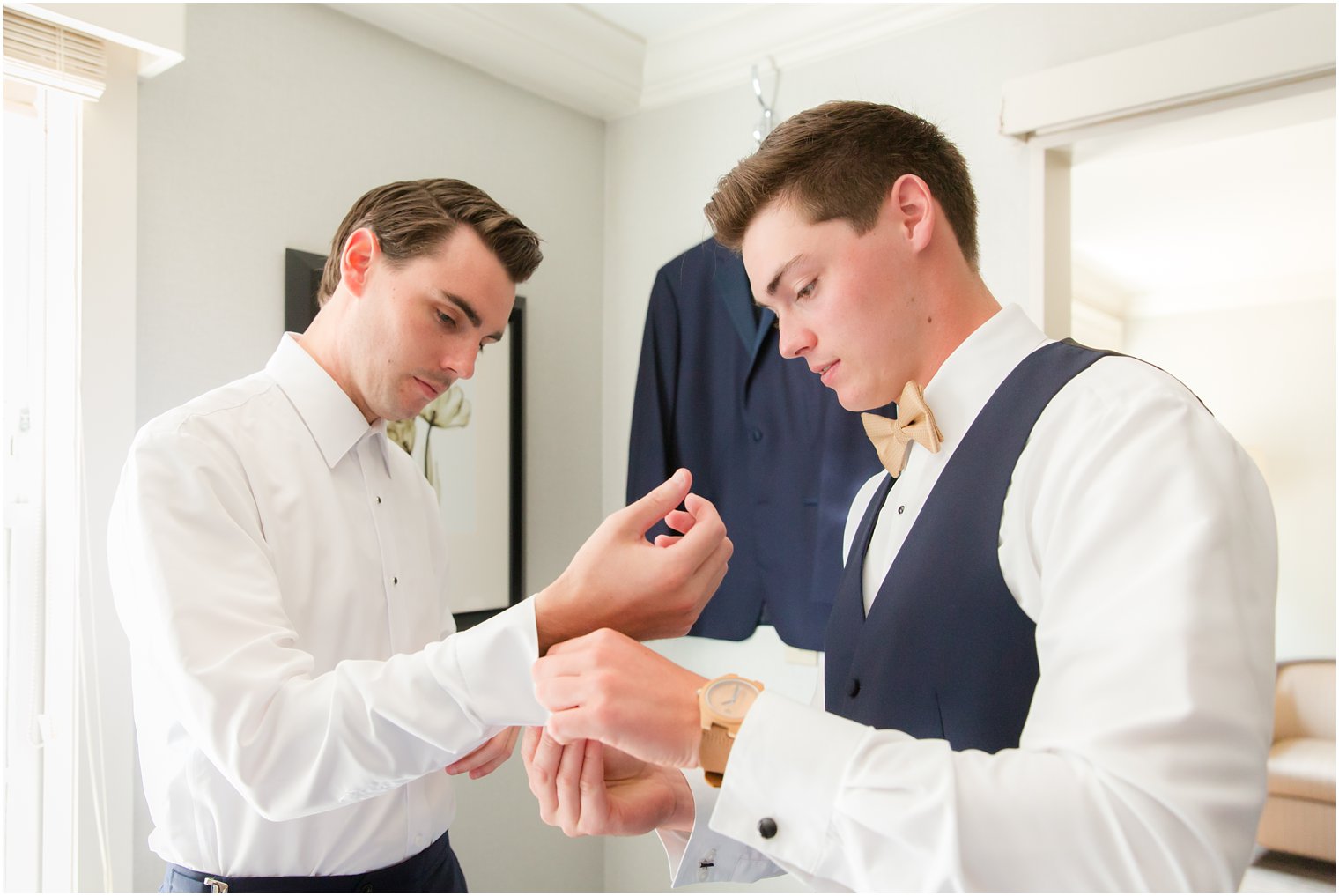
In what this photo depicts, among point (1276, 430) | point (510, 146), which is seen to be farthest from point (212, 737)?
point (1276, 430)

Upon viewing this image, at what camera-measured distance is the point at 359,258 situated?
5.89 ft

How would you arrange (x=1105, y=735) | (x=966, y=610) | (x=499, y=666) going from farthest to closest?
(x=499, y=666)
(x=966, y=610)
(x=1105, y=735)

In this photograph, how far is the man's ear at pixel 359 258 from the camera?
1.79 metres

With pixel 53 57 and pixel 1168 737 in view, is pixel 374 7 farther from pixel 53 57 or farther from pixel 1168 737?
pixel 1168 737

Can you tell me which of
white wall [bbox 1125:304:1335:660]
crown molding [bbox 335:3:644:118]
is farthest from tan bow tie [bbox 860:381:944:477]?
white wall [bbox 1125:304:1335:660]

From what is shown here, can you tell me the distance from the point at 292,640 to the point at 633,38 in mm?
2444

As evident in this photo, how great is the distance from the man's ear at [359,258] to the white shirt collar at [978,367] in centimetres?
107

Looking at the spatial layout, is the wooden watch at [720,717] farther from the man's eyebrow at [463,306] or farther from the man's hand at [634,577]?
the man's eyebrow at [463,306]

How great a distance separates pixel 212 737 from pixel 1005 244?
216 centimetres

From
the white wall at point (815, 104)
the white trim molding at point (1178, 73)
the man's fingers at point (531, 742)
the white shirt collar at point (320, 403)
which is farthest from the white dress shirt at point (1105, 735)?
the white wall at point (815, 104)

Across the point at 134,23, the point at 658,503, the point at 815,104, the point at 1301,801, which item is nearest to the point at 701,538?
the point at 658,503

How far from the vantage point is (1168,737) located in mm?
754

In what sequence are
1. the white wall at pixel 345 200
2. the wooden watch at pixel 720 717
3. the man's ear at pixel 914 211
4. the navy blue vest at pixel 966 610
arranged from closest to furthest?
the wooden watch at pixel 720 717 < the navy blue vest at pixel 966 610 < the man's ear at pixel 914 211 < the white wall at pixel 345 200

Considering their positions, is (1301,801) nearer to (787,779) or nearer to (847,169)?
(847,169)
